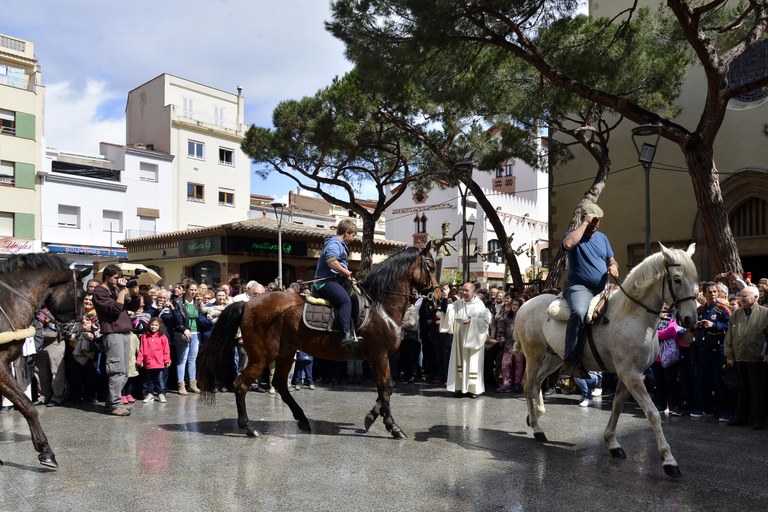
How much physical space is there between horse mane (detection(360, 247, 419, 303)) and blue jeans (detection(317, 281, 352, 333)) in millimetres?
361

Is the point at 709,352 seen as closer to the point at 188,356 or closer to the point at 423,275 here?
the point at 423,275

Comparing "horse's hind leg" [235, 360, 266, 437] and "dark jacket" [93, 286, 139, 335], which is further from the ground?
"dark jacket" [93, 286, 139, 335]

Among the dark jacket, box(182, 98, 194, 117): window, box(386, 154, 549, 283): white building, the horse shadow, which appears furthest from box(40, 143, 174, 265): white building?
the horse shadow

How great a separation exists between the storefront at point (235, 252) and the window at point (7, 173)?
21.5ft

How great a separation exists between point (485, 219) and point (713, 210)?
121 feet

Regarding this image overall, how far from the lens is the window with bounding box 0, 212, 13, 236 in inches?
1252

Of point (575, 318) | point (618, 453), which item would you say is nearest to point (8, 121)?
point (575, 318)

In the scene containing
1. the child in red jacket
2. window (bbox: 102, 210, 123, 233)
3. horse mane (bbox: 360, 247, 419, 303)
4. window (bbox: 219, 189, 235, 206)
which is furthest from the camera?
window (bbox: 219, 189, 235, 206)

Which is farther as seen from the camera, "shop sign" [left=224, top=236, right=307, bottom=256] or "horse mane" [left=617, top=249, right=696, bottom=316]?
"shop sign" [left=224, top=236, right=307, bottom=256]

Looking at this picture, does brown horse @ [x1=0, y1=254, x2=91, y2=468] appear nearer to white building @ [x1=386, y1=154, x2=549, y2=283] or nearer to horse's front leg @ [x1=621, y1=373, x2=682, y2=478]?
horse's front leg @ [x1=621, y1=373, x2=682, y2=478]

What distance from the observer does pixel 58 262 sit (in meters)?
6.39

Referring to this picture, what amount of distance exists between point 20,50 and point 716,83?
36068mm

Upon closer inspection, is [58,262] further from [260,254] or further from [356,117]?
[260,254]

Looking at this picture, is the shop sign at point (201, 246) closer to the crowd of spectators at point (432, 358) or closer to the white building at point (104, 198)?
the white building at point (104, 198)
